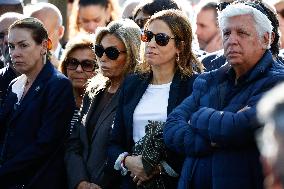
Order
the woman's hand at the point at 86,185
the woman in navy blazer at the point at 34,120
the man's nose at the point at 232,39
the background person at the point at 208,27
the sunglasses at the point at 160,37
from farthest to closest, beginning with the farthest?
the background person at the point at 208,27, the woman in navy blazer at the point at 34,120, the woman's hand at the point at 86,185, the sunglasses at the point at 160,37, the man's nose at the point at 232,39

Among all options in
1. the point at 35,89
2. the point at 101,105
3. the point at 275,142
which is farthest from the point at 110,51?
the point at 275,142

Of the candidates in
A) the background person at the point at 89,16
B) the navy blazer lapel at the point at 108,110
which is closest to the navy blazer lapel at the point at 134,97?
the navy blazer lapel at the point at 108,110

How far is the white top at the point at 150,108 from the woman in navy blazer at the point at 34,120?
0.84 m

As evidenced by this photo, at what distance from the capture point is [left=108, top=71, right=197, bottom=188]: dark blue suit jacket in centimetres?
473

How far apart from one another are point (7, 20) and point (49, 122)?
219 cm

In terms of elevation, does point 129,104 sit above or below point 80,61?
below

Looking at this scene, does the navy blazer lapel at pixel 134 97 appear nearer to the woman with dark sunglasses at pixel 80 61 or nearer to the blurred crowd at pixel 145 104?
the blurred crowd at pixel 145 104

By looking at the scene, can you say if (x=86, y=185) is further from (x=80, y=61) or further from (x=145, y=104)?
(x=80, y=61)

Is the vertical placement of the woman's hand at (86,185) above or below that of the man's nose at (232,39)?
below

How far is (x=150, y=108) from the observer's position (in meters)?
4.74

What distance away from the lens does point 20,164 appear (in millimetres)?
5215

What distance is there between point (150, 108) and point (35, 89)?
46.5 inches

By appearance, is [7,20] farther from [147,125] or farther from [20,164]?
[147,125]

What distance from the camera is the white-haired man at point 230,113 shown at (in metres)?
3.71
